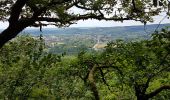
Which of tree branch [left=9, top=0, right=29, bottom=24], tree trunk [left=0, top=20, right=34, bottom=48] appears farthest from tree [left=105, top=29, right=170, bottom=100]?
tree branch [left=9, top=0, right=29, bottom=24]

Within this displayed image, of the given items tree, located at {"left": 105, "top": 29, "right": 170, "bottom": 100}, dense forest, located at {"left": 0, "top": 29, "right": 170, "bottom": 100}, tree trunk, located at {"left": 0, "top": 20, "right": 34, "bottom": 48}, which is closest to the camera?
tree trunk, located at {"left": 0, "top": 20, "right": 34, "bottom": 48}

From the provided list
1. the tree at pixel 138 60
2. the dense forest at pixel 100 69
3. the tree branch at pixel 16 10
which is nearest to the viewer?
the tree branch at pixel 16 10

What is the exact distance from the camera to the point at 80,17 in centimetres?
1095

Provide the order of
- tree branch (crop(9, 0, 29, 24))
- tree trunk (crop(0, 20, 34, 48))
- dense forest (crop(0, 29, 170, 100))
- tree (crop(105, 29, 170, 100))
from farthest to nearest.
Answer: tree (crop(105, 29, 170, 100)) → dense forest (crop(0, 29, 170, 100)) → tree trunk (crop(0, 20, 34, 48)) → tree branch (crop(9, 0, 29, 24))

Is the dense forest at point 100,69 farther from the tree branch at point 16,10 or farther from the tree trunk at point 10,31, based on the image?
the tree branch at point 16,10

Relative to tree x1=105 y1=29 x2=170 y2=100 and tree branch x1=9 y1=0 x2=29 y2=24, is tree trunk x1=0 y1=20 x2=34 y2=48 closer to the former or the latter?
tree branch x1=9 y1=0 x2=29 y2=24

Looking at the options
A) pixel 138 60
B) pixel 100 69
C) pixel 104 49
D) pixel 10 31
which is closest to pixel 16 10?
pixel 10 31

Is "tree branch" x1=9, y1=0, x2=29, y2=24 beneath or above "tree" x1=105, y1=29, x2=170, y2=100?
Answer: above

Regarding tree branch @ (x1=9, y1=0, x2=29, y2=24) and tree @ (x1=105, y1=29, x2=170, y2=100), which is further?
tree @ (x1=105, y1=29, x2=170, y2=100)

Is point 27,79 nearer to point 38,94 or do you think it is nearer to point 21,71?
point 21,71

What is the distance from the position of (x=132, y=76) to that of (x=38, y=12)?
10.1m

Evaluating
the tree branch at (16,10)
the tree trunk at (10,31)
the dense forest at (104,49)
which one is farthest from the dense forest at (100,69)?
the tree branch at (16,10)

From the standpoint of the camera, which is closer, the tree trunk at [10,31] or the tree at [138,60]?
the tree trunk at [10,31]

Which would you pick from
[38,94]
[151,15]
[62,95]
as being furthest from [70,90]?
[151,15]
